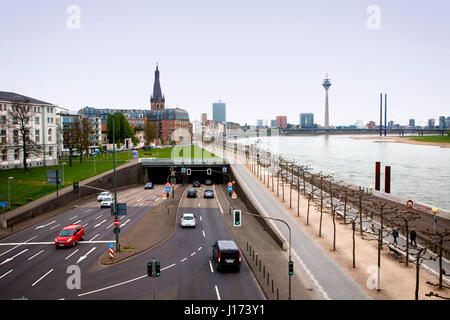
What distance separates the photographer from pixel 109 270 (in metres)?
24.1

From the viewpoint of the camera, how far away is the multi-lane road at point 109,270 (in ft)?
66.4

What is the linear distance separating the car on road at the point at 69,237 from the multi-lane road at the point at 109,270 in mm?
495

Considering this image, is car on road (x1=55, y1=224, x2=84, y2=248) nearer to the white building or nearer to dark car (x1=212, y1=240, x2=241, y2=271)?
dark car (x1=212, y1=240, x2=241, y2=271)

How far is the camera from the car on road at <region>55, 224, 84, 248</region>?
2931 centimetres

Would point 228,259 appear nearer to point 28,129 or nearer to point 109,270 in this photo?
point 109,270

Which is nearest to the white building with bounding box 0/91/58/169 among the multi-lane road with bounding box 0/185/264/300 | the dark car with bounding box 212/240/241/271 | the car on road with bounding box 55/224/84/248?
the multi-lane road with bounding box 0/185/264/300

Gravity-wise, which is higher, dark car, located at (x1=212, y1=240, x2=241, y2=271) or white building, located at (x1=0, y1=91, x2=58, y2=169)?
white building, located at (x1=0, y1=91, x2=58, y2=169)

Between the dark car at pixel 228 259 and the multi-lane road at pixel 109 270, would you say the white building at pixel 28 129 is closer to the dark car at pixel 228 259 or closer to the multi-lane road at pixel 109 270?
the multi-lane road at pixel 109 270

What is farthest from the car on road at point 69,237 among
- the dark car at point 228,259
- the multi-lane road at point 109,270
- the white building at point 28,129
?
the white building at point 28,129

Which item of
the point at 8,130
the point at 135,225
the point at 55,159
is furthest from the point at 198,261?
the point at 55,159

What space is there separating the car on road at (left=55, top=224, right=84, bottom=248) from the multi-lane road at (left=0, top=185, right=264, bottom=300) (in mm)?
495

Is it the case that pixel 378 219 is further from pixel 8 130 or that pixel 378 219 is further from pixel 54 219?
pixel 8 130

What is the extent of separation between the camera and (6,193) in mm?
47344

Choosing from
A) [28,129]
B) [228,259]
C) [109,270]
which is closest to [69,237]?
[109,270]
